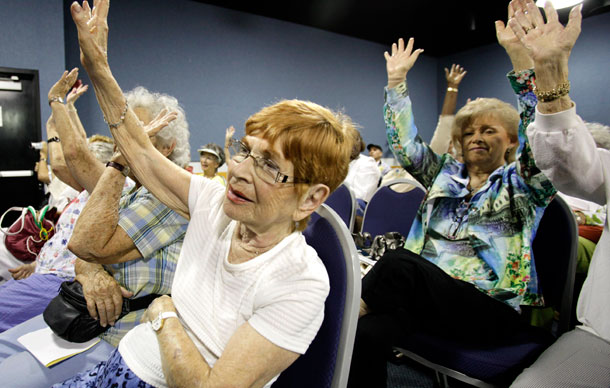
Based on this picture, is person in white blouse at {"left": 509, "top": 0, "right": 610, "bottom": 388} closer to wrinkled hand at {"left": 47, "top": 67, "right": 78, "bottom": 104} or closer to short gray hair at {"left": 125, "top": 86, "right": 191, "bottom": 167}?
short gray hair at {"left": 125, "top": 86, "right": 191, "bottom": 167}

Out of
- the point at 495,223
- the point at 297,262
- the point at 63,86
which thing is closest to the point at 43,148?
the point at 63,86

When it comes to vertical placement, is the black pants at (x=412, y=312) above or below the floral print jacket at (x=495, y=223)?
below

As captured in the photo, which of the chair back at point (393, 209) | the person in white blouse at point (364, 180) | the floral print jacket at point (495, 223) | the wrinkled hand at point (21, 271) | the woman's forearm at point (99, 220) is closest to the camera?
the woman's forearm at point (99, 220)

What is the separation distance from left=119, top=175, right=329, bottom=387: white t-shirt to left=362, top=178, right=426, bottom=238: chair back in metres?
1.49

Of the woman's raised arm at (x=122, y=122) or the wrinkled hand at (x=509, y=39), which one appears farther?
the wrinkled hand at (x=509, y=39)

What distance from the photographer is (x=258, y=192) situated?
0.83 metres

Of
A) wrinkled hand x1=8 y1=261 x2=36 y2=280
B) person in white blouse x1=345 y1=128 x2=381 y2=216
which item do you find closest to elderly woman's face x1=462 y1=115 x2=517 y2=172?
person in white blouse x1=345 y1=128 x2=381 y2=216

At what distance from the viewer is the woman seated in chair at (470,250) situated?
4.02 feet

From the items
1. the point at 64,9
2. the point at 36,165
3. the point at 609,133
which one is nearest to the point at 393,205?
the point at 609,133

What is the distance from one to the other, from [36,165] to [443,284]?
5.02m

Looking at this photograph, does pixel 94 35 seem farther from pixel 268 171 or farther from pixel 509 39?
pixel 509 39

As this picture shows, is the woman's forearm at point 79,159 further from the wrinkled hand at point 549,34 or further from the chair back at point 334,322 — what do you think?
the wrinkled hand at point 549,34

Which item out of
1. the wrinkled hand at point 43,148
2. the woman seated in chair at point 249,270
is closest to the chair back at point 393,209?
the woman seated in chair at point 249,270

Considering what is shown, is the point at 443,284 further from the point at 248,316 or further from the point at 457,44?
the point at 457,44
